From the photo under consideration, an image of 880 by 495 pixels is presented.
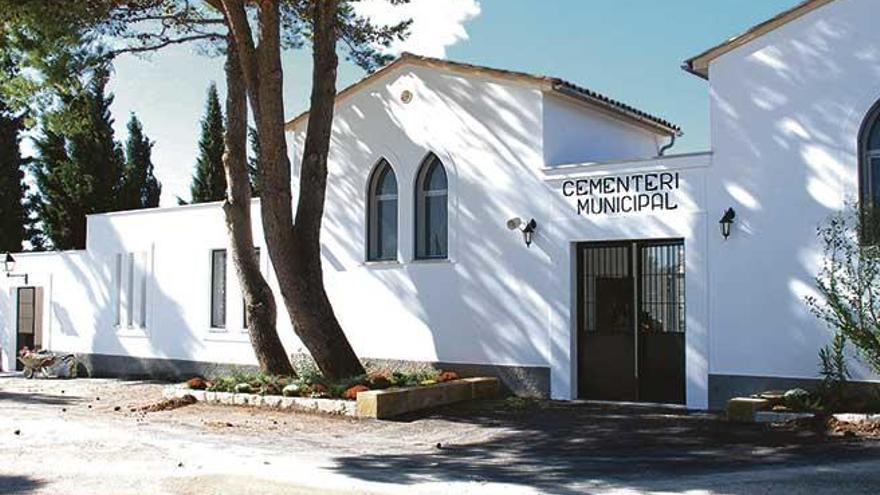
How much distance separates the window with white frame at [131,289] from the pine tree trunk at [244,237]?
5256 millimetres

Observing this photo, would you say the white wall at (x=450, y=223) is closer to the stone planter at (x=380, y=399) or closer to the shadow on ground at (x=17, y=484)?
the stone planter at (x=380, y=399)

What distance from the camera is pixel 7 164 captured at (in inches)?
1236

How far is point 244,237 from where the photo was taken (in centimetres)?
1644

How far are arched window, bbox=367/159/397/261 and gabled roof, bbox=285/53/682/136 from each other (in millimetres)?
1676

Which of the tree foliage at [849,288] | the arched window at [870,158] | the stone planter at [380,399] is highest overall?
the arched window at [870,158]

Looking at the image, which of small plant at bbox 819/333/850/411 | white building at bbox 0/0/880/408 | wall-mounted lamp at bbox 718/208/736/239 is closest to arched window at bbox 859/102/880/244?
white building at bbox 0/0/880/408

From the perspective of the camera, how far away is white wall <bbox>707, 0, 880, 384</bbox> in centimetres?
1253

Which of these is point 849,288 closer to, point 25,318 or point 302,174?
point 302,174

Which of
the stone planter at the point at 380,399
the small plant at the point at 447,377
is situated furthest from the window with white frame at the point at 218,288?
the small plant at the point at 447,377

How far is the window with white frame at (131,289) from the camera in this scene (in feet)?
68.4

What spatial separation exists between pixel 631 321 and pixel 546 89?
12.8ft

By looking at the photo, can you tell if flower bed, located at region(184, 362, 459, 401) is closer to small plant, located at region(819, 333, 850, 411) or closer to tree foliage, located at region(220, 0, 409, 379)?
tree foliage, located at region(220, 0, 409, 379)

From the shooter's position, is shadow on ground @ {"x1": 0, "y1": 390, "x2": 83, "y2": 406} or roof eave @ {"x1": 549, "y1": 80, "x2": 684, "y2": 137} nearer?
roof eave @ {"x1": 549, "y1": 80, "x2": 684, "y2": 137}

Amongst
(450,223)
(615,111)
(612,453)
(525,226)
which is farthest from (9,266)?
(612,453)
